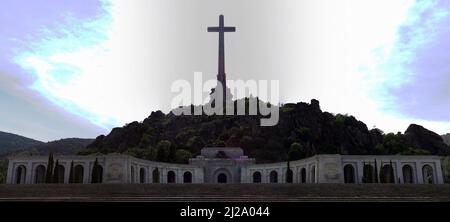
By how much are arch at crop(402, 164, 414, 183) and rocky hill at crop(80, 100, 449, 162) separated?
1145 inches

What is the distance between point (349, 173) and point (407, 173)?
5.61 m

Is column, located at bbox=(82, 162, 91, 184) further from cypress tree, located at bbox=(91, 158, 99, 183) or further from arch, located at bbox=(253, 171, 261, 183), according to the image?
arch, located at bbox=(253, 171, 261, 183)

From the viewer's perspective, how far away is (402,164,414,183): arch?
40.9m

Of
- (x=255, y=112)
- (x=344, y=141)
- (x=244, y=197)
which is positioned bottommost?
(x=244, y=197)

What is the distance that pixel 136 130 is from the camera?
81375 millimetres

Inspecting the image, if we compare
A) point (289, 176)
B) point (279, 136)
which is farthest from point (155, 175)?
point (279, 136)

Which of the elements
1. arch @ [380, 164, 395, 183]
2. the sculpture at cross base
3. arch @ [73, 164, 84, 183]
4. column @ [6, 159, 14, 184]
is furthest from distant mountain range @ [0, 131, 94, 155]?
arch @ [380, 164, 395, 183]

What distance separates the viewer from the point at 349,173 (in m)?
40.7

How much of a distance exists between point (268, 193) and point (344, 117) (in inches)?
2371

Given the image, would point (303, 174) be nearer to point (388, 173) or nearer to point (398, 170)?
point (388, 173)

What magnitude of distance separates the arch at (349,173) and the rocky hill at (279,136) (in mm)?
28690

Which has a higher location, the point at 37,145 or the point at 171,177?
the point at 37,145
